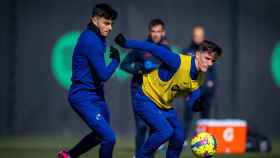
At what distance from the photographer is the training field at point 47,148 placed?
12477 mm

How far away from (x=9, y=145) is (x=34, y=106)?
2.54 metres

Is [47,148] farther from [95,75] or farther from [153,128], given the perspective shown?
[95,75]

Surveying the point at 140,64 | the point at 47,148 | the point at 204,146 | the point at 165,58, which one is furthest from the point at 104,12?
the point at 47,148

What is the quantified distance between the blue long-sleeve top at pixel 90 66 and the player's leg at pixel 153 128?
813mm

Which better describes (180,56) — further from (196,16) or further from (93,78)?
(196,16)

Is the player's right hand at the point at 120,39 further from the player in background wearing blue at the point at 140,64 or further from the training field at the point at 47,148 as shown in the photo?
the training field at the point at 47,148

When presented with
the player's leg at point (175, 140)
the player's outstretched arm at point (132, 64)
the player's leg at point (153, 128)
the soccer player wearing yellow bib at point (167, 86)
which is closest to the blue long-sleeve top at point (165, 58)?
the soccer player wearing yellow bib at point (167, 86)

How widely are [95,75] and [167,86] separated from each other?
98cm

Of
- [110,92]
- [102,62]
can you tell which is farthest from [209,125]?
[102,62]

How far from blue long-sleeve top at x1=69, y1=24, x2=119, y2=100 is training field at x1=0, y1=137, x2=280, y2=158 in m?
2.93

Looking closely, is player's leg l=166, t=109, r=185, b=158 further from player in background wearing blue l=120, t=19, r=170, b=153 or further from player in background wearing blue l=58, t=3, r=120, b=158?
player in background wearing blue l=58, t=3, r=120, b=158

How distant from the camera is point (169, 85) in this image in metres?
9.96

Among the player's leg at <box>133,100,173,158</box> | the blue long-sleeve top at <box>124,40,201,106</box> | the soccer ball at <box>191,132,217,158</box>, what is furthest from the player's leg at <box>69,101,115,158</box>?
the soccer ball at <box>191,132,217,158</box>

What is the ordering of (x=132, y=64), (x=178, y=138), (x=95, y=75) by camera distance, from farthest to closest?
(x=132, y=64) < (x=178, y=138) < (x=95, y=75)
